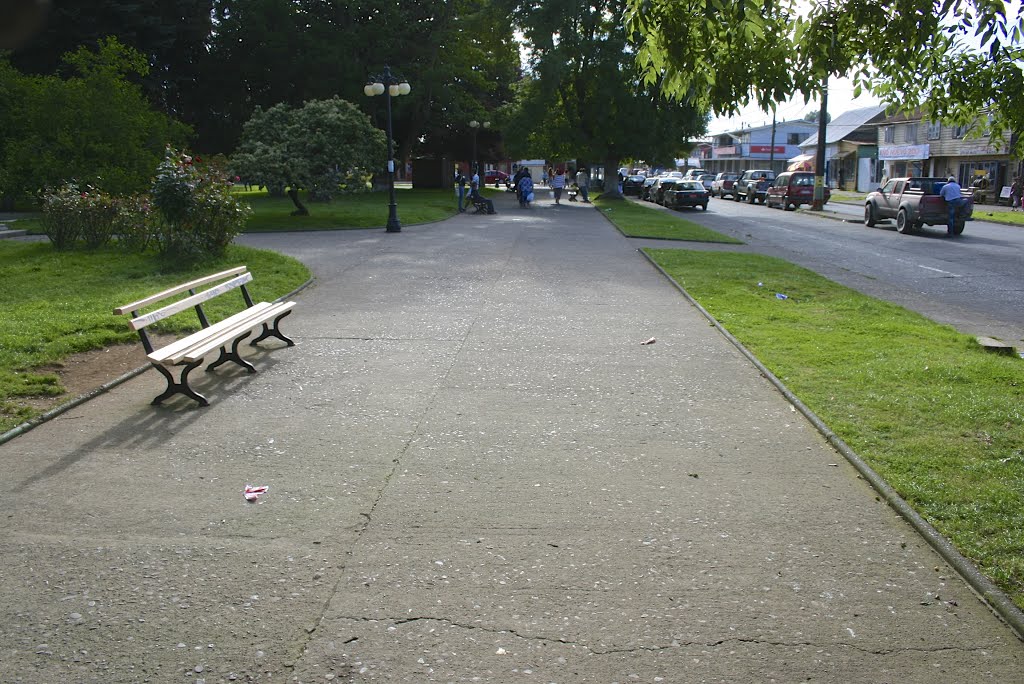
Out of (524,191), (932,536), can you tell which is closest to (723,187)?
(524,191)

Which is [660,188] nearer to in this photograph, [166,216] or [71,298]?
[166,216]

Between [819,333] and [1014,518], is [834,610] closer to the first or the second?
[1014,518]

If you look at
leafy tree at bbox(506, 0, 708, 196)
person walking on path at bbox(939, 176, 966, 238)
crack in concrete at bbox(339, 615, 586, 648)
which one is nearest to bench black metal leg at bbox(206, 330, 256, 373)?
crack in concrete at bbox(339, 615, 586, 648)

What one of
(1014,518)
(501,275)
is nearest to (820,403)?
(1014,518)

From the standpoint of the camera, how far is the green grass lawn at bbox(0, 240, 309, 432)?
26.1 feet

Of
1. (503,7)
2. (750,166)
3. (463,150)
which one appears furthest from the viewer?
(750,166)

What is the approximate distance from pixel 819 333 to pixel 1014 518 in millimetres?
5566

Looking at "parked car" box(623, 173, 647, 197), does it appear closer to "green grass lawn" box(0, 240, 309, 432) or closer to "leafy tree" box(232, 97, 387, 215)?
"leafy tree" box(232, 97, 387, 215)

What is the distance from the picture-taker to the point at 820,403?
7117 millimetres

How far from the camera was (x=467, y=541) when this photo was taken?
4.62 meters

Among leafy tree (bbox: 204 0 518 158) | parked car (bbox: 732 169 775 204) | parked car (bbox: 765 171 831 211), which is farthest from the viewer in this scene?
parked car (bbox: 732 169 775 204)

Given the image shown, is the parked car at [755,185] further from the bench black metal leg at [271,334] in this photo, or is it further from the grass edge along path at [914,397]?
the bench black metal leg at [271,334]

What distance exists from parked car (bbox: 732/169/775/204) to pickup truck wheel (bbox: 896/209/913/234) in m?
20.2

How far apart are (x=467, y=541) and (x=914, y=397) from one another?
448 centimetres
